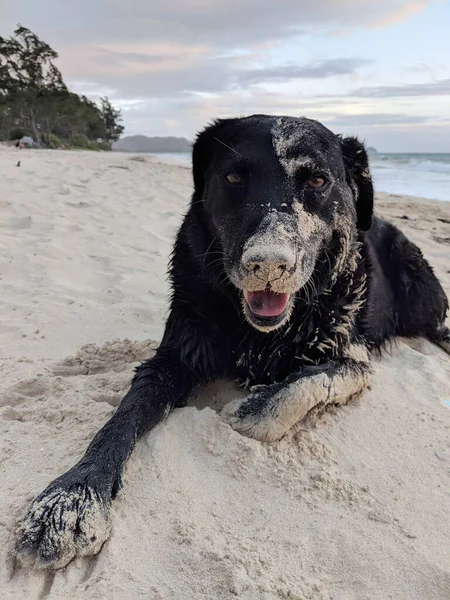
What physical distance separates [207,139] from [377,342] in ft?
6.48

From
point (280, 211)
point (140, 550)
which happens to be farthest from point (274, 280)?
A: point (140, 550)

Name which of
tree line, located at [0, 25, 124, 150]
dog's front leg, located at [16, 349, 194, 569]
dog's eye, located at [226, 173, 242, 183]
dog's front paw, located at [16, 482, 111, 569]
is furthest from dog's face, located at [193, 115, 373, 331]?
tree line, located at [0, 25, 124, 150]

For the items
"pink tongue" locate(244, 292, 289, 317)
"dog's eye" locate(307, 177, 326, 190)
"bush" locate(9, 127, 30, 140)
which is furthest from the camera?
"bush" locate(9, 127, 30, 140)

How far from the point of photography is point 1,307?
12.9 ft

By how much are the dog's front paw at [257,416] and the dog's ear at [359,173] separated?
1.43 meters

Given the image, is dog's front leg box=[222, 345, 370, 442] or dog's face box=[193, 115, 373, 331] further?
dog's front leg box=[222, 345, 370, 442]

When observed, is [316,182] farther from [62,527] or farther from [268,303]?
[62,527]

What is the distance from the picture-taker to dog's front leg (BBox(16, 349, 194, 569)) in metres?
1.80

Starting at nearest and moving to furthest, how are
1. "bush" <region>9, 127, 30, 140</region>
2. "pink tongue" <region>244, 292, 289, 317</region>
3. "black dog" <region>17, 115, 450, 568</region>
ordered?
"black dog" <region>17, 115, 450, 568</region>, "pink tongue" <region>244, 292, 289, 317</region>, "bush" <region>9, 127, 30, 140</region>

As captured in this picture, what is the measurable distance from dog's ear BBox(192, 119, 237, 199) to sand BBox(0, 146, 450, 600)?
4.09 ft

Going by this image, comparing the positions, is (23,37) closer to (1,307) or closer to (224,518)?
(1,307)

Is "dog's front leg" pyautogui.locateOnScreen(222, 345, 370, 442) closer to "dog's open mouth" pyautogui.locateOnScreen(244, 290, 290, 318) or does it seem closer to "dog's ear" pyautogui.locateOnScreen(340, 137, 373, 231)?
"dog's open mouth" pyautogui.locateOnScreen(244, 290, 290, 318)

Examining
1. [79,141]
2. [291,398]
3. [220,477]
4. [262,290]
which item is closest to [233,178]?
[262,290]

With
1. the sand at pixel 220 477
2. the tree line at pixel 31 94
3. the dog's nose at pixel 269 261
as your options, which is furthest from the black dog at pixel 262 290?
the tree line at pixel 31 94
